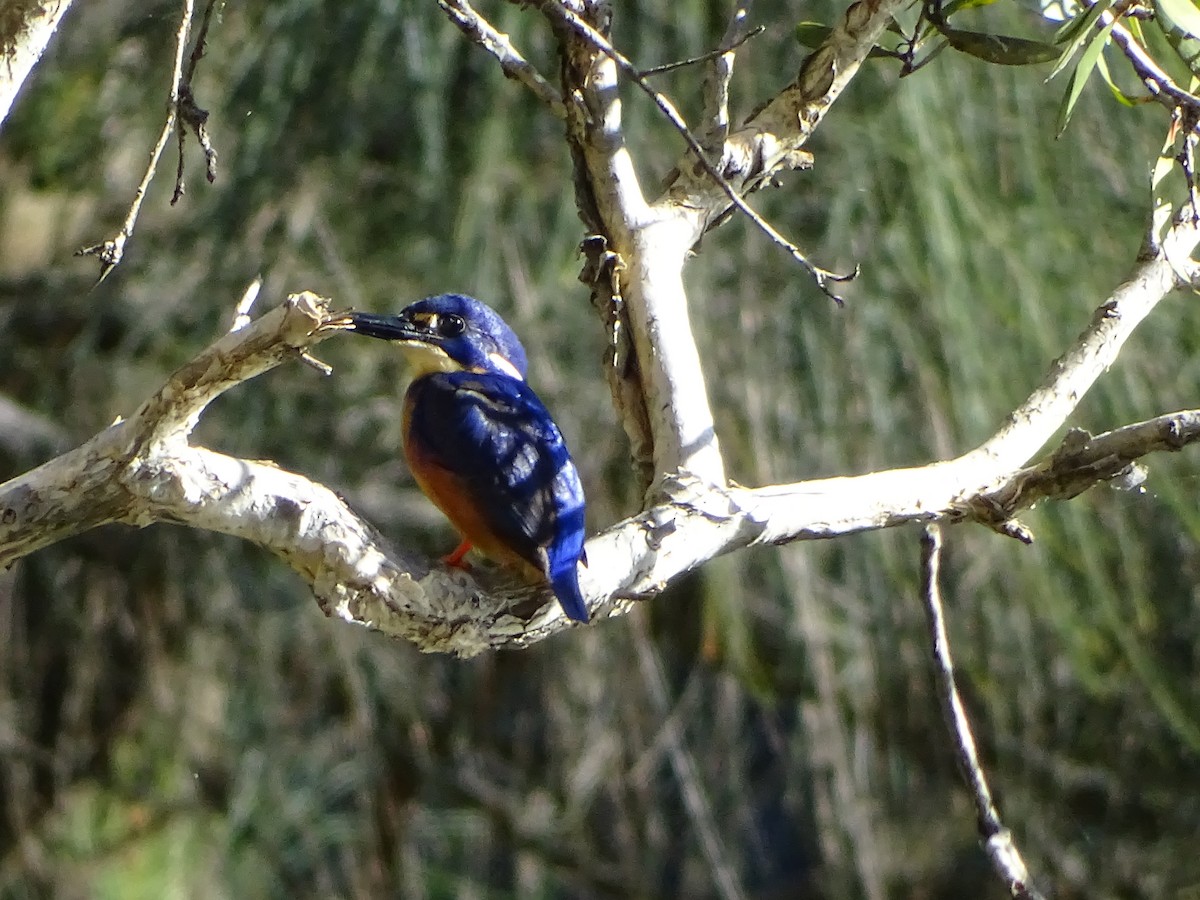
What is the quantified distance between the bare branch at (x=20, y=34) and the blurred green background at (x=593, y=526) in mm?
1169

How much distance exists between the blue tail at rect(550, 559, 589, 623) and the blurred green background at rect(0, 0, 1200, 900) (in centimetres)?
84

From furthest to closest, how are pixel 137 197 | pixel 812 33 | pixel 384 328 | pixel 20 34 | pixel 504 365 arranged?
pixel 504 365 → pixel 384 328 → pixel 812 33 → pixel 137 197 → pixel 20 34

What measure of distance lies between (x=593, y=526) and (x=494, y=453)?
61 cm

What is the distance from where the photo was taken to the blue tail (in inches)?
57.3

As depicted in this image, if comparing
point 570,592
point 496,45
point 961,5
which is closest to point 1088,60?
point 961,5

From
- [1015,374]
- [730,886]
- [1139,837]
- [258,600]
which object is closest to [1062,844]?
[1139,837]

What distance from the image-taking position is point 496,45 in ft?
4.99

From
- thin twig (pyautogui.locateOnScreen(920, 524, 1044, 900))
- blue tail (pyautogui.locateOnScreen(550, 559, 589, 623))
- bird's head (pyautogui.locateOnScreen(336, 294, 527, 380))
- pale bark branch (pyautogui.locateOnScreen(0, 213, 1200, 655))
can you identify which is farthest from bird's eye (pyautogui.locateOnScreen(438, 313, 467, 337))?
thin twig (pyautogui.locateOnScreen(920, 524, 1044, 900))

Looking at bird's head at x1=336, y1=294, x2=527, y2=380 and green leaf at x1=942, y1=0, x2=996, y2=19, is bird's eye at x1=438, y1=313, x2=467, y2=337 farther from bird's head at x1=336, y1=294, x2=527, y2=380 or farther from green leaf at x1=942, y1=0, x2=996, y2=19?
green leaf at x1=942, y1=0, x2=996, y2=19

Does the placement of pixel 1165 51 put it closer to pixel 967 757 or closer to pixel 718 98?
pixel 718 98

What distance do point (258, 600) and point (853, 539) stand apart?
1344mm

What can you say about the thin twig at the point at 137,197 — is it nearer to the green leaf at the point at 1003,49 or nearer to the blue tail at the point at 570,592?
the blue tail at the point at 570,592

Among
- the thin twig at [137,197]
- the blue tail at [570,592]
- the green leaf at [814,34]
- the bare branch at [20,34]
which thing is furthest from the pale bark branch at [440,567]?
the green leaf at [814,34]

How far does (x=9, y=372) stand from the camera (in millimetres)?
3309
